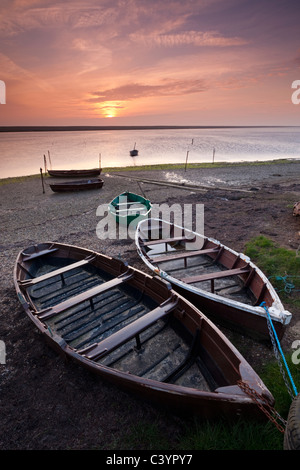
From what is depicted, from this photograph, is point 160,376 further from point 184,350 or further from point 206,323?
point 206,323

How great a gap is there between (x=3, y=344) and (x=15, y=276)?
6.10ft

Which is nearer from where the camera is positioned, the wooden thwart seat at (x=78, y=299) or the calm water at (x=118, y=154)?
the wooden thwart seat at (x=78, y=299)

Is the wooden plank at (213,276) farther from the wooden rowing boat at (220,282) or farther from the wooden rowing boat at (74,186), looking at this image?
the wooden rowing boat at (74,186)

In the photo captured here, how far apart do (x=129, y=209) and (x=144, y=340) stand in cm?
968

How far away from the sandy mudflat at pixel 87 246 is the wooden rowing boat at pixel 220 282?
86 centimetres

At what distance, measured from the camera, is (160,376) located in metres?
4.58

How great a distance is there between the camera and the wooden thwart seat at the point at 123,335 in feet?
14.9

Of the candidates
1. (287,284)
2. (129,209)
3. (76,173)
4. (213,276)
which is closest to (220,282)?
(213,276)

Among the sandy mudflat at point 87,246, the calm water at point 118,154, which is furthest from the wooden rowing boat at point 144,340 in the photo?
the calm water at point 118,154

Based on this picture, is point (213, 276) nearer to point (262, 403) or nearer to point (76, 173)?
point (262, 403)

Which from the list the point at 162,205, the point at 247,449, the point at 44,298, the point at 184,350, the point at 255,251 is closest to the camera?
the point at 247,449

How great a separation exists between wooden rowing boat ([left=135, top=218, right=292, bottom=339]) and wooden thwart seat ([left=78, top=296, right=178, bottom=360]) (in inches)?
44.8

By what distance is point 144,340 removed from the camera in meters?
5.41
